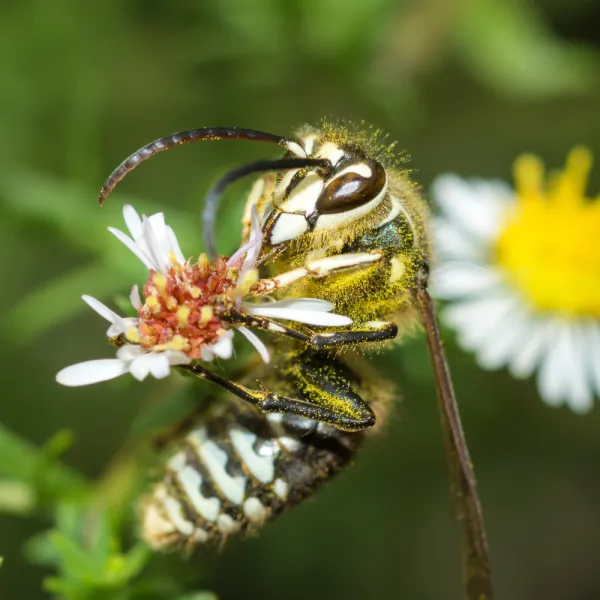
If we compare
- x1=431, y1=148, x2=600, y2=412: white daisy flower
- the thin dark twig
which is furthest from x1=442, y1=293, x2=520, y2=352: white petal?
the thin dark twig

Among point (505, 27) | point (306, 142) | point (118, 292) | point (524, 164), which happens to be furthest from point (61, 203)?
point (505, 27)

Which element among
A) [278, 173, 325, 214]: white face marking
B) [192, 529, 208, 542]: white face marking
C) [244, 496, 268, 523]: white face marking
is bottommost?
[192, 529, 208, 542]: white face marking

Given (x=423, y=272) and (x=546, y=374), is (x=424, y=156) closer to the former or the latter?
(x=546, y=374)

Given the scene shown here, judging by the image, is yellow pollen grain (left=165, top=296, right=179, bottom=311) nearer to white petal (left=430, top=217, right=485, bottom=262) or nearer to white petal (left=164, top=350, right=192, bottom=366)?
white petal (left=164, top=350, right=192, bottom=366)

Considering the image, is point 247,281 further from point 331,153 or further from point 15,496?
point 15,496

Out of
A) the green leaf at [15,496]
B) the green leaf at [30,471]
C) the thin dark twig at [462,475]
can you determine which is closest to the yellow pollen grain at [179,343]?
the thin dark twig at [462,475]

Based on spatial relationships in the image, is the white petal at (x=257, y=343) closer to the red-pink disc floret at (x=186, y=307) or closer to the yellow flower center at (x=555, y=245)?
the red-pink disc floret at (x=186, y=307)

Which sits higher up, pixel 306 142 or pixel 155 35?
pixel 155 35

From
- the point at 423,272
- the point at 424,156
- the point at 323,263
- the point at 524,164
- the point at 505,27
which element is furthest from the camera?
the point at 424,156
